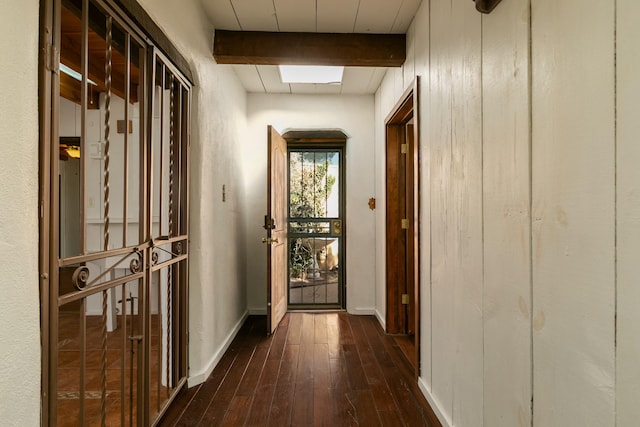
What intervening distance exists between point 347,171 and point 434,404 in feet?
8.15

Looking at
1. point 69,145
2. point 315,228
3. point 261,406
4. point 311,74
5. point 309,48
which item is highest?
point 311,74

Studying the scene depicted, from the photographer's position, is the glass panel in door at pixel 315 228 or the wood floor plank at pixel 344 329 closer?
the wood floor plank at pixel 344 329

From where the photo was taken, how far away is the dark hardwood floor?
6.20ft

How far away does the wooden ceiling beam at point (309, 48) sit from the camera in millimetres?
2594

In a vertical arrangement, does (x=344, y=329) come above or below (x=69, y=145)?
below

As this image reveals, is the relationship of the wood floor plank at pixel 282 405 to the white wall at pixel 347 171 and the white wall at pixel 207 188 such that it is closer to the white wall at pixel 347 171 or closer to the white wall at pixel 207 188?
the white wall at pixel 207 188

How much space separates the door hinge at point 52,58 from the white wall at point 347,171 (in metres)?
2.73

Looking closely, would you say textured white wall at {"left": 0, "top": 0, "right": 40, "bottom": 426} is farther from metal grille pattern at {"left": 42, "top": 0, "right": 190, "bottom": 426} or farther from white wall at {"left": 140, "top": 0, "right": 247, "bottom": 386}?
white wall at {"left": 140, "top": 0, "right": 247, "bottom": 386}

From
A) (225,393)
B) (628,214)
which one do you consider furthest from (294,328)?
(628,214)

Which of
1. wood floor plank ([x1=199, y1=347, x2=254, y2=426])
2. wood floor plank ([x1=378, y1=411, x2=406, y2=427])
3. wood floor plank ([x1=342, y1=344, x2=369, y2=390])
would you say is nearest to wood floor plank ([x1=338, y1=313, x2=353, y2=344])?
wood floor plank ([x1=342, y1=344, x2=369, y2=390])

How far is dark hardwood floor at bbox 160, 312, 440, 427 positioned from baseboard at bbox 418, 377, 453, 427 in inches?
1.5

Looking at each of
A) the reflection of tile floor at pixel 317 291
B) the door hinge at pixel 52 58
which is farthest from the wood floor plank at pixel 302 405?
the door hinge at pixel 52 58

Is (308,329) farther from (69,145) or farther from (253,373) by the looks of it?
(69,145)

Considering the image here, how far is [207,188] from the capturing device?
2387mm
